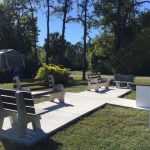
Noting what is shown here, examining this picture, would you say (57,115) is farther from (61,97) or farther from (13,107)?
(61,97)

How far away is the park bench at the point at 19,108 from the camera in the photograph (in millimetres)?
6531

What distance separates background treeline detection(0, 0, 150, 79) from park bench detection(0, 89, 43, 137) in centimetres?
1941

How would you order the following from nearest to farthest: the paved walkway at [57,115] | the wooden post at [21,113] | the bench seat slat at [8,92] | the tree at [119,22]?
the wooden post at [21,113] → the paved walkway at [57,115] → the bench seat slat at [8,92] → the tree at [119,22]

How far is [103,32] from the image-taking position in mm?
35844

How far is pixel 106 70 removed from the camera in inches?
1548

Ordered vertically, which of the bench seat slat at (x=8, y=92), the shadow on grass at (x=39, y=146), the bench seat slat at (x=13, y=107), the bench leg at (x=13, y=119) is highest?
the bench seat slat at (x=8, y=92)

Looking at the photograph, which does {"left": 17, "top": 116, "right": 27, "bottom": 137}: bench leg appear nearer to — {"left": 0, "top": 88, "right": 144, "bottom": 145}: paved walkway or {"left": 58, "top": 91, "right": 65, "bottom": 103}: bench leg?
{"left": 0, "top": 88, "right": 144, "bottom": 145}: paved walkway

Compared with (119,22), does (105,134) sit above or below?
below

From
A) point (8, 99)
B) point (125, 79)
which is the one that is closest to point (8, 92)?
point (8, 99)

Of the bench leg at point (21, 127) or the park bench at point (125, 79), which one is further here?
the park bench at point (125, 79)

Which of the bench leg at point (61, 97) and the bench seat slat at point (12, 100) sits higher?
the bench seat slat at point (12, 100)

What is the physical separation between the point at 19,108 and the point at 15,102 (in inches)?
11.8

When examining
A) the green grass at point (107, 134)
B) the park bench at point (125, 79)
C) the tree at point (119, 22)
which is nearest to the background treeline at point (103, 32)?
the tree at point (119, 22)

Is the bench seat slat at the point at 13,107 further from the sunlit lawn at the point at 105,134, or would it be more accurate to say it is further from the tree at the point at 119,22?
the tree at the point at 119,22
